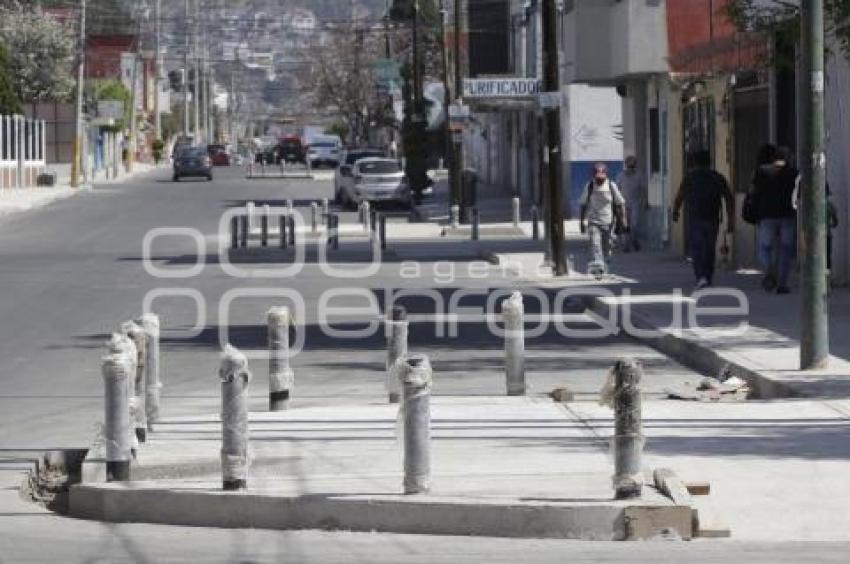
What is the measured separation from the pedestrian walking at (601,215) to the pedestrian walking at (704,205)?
14.0 ft

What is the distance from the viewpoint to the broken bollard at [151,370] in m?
16.1

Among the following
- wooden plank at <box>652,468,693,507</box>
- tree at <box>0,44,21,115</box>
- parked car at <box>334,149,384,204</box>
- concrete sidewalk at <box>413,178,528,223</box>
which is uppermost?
tree at <box>0,44,21,115</box>

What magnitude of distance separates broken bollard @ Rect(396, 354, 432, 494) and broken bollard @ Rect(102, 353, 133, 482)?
175cm

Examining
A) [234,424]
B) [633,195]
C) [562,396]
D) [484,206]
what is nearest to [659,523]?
[234,424]

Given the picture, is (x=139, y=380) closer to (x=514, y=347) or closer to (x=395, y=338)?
(x=395, y=338)

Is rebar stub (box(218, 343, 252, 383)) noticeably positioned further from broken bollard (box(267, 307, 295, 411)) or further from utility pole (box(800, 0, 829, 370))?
utility pole (box(800, 0, 829, 370))

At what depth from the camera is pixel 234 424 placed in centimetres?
1237

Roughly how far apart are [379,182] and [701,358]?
46.2m

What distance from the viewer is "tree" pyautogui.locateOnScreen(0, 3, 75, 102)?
360 feet

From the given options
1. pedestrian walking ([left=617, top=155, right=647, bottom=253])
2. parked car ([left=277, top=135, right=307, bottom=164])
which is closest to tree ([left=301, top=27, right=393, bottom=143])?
parked car ([left=277, top=135, right=307, bottom=164])

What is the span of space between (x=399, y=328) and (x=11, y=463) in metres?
3.92

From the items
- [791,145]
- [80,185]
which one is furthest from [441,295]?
[80,185]

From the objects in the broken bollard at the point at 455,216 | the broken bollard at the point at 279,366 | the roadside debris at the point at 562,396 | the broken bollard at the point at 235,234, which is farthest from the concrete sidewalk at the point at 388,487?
the broken bollard at the point at 455,216

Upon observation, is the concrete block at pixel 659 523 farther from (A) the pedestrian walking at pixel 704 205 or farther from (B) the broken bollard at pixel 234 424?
(A) the pedestrian walking at pixel 704 205
